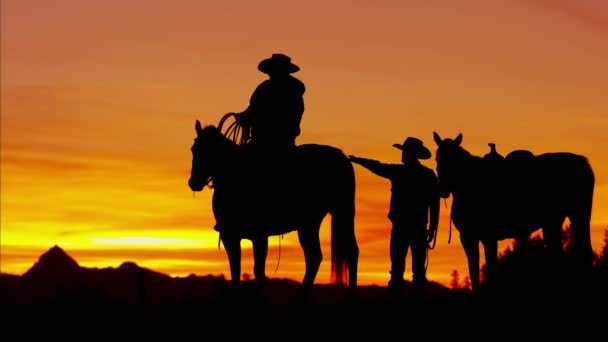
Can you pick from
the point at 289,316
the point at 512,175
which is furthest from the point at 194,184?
the point at 512,175

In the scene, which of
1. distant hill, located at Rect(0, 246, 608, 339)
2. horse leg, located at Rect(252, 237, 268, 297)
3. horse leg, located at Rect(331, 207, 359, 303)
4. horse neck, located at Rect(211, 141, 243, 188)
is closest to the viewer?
distant hill, located at Rect(0, 246, 608, 339)

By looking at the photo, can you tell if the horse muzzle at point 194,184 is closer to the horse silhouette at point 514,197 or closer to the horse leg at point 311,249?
the horse leg at point 311,249

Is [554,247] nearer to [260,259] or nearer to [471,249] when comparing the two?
[471,249]

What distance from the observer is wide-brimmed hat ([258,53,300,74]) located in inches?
818

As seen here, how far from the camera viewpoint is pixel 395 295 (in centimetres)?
1898

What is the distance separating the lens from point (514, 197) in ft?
73.8

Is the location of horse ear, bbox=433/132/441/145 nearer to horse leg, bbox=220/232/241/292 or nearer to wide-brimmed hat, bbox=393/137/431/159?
wide-brimmed hat, bbox=393/137/431/159

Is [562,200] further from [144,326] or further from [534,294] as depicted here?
[144,326]

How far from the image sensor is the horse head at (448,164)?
2028 centimetres

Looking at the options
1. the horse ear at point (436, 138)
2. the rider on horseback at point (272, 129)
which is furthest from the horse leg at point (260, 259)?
the horse ear at point (436, 138)

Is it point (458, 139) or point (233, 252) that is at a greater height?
point (458, 139)

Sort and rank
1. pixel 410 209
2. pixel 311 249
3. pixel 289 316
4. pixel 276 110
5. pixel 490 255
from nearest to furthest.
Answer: pixel 289 316
pixel 410 209
pixel 276 110
pixel 490 255
pixel 311 249

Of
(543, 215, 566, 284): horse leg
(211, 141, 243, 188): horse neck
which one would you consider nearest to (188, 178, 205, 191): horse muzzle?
(211, 141, 243, 188): horse neck

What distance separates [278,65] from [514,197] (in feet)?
15.9
